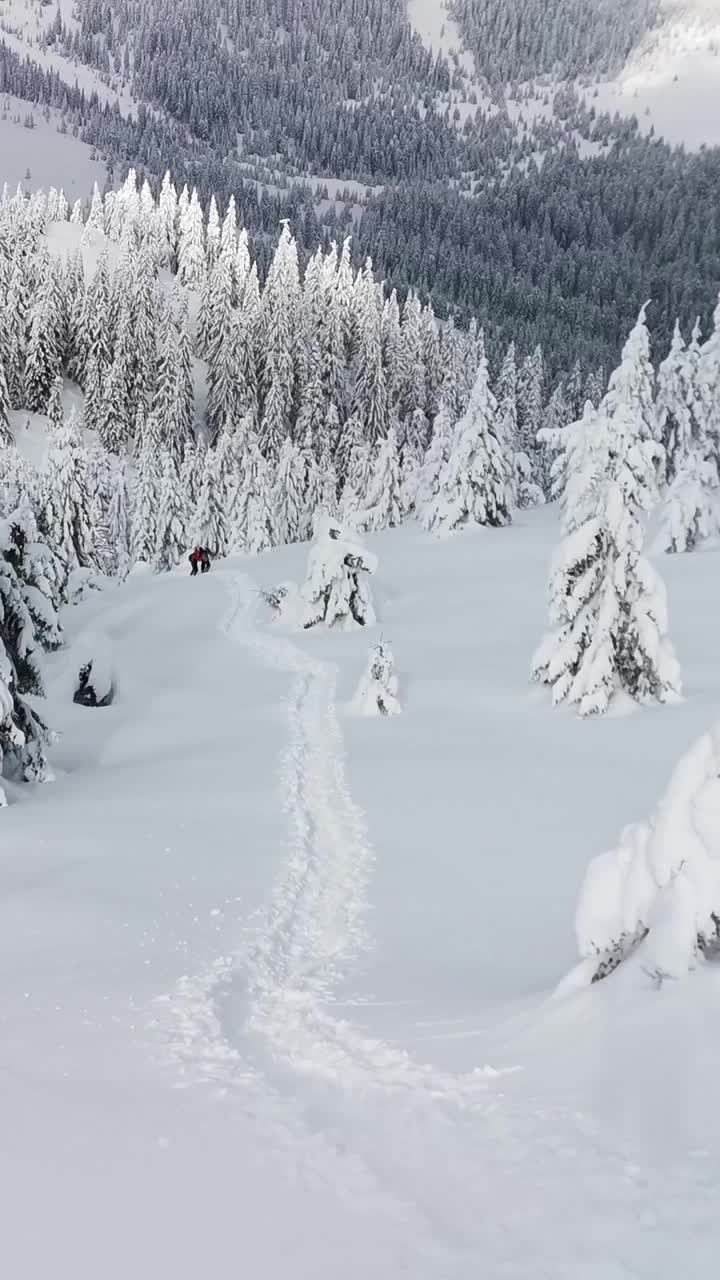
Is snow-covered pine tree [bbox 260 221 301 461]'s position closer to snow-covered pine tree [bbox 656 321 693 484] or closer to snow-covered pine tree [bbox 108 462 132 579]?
snow-covered pine tree [bbox 108 462 132 579]

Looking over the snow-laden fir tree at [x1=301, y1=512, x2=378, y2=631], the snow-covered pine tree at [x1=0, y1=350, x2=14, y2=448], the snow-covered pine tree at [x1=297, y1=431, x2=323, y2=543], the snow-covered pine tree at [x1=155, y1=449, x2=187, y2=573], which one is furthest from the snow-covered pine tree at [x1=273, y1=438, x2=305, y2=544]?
the snow-laden fir tree at [x1=301, y1=512, x2=378, y2=631]

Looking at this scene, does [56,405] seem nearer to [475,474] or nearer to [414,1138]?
[475,474]

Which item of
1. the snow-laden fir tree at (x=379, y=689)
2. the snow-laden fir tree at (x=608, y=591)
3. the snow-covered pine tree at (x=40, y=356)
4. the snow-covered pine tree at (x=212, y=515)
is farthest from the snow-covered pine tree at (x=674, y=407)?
the snow-covered pine tree at (x=40, y=356)

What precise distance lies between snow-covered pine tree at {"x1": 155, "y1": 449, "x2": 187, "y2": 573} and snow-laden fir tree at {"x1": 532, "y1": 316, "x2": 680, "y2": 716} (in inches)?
2104

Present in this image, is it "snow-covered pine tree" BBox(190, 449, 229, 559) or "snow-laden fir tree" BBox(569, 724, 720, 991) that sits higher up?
"snow-laden fir tree" BBox(569, 724, 720, 991)

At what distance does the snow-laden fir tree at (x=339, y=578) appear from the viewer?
101 ft

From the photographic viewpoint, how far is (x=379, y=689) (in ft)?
68.4

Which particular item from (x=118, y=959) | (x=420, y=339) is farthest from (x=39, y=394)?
(x=118, y=959)

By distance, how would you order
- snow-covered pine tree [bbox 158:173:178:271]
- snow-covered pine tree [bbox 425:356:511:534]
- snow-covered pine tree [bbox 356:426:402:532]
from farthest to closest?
snow-covered pine tree [bbox 158:173:178:271] → snow-covered pine tree [bbox 356:426:402:532] → snow-covered pine tree [bbox 425:356:511:534]

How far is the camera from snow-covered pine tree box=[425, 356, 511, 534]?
41.8m

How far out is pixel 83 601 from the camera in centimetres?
4181

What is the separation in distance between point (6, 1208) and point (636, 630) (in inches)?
632

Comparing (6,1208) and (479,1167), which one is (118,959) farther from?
(479,1167)

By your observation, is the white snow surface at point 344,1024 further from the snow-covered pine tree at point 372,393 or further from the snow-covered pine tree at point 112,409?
the snow-covered pine tree at point 112,409
